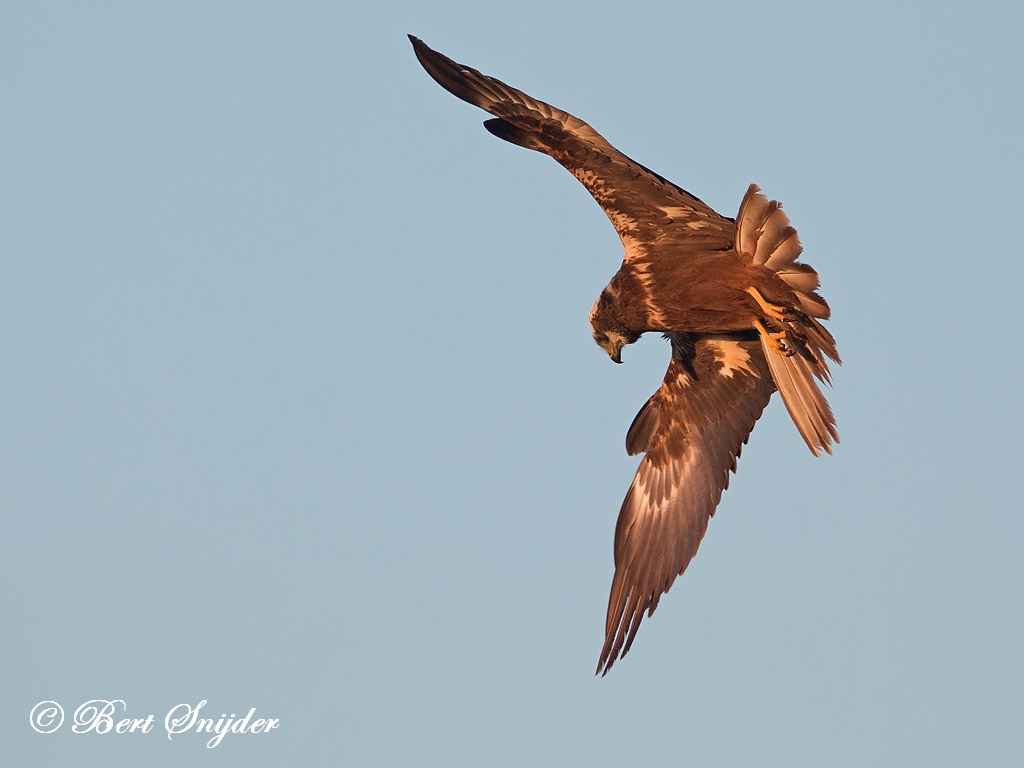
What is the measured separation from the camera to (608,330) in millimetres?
8391

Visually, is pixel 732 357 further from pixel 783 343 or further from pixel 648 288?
pixel 783 343

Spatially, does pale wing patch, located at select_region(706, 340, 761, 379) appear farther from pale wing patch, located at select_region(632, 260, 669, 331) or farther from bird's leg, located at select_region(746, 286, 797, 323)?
bird's leg, located at select_region(746, 286, 797, 323)

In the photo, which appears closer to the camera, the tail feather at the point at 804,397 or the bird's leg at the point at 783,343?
the tail feather at the point at 804,397

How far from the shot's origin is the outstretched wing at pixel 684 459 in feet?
29.1

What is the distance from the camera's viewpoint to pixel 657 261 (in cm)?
795

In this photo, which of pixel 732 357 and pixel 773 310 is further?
pixel 732 357

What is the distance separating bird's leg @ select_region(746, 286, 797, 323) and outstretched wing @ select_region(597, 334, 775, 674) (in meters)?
1.39

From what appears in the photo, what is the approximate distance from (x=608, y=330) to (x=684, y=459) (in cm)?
124

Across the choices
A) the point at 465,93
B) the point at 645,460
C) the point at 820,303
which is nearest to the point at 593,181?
the point at 465,93

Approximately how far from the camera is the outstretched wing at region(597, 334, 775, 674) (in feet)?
29.1

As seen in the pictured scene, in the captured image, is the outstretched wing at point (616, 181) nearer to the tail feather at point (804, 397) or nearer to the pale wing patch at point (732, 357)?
the tail feather at point (804, 397)

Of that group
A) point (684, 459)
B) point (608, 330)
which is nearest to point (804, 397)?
point (608, 330)

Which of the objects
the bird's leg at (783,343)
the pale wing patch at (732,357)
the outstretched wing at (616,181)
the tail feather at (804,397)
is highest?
the outstretched wing at (616,181)

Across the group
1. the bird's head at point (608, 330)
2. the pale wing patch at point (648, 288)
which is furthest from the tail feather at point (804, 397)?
the bird's head at point (608, 330)
